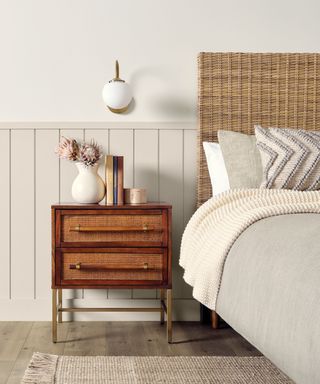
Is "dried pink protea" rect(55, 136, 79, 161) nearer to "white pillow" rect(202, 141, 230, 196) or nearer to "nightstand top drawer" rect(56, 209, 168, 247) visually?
"nightstand top drawer" rect(56, 209, 168, 247)

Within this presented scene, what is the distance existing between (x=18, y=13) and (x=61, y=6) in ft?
0.72

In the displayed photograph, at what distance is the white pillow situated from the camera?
10.2 feet

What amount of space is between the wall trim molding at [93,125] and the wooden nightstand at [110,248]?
23.0 inches

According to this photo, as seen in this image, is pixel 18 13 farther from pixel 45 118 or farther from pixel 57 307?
pixel 57 307

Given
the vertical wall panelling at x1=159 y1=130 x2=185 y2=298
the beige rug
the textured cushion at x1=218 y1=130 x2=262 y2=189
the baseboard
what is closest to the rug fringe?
the beige rug

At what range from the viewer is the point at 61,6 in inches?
133

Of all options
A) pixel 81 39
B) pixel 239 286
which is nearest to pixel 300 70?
pixel 81 39

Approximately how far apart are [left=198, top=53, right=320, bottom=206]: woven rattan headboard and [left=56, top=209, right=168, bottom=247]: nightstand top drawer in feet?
1.39

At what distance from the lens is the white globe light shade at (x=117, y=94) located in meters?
3.18

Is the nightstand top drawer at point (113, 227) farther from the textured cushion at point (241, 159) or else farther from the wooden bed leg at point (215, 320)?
the wooden bed leg at point (215, 320)

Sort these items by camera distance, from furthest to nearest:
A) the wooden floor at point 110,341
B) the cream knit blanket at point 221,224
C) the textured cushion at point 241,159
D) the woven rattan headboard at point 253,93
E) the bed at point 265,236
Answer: the woven rattan headboard at point 253,93 < the textured cushion at point 241,159 < the wooden floor at point 110,341 < the cream knit blanket at point 221,224 < the bed at point 265,236

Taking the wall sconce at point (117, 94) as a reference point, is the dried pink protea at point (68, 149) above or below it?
below

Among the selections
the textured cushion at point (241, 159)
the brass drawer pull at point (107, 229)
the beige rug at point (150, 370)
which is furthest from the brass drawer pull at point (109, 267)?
the textured cushion at point (241, 159)

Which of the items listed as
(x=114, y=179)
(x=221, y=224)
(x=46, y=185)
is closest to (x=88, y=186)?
(x=114, y=179)
